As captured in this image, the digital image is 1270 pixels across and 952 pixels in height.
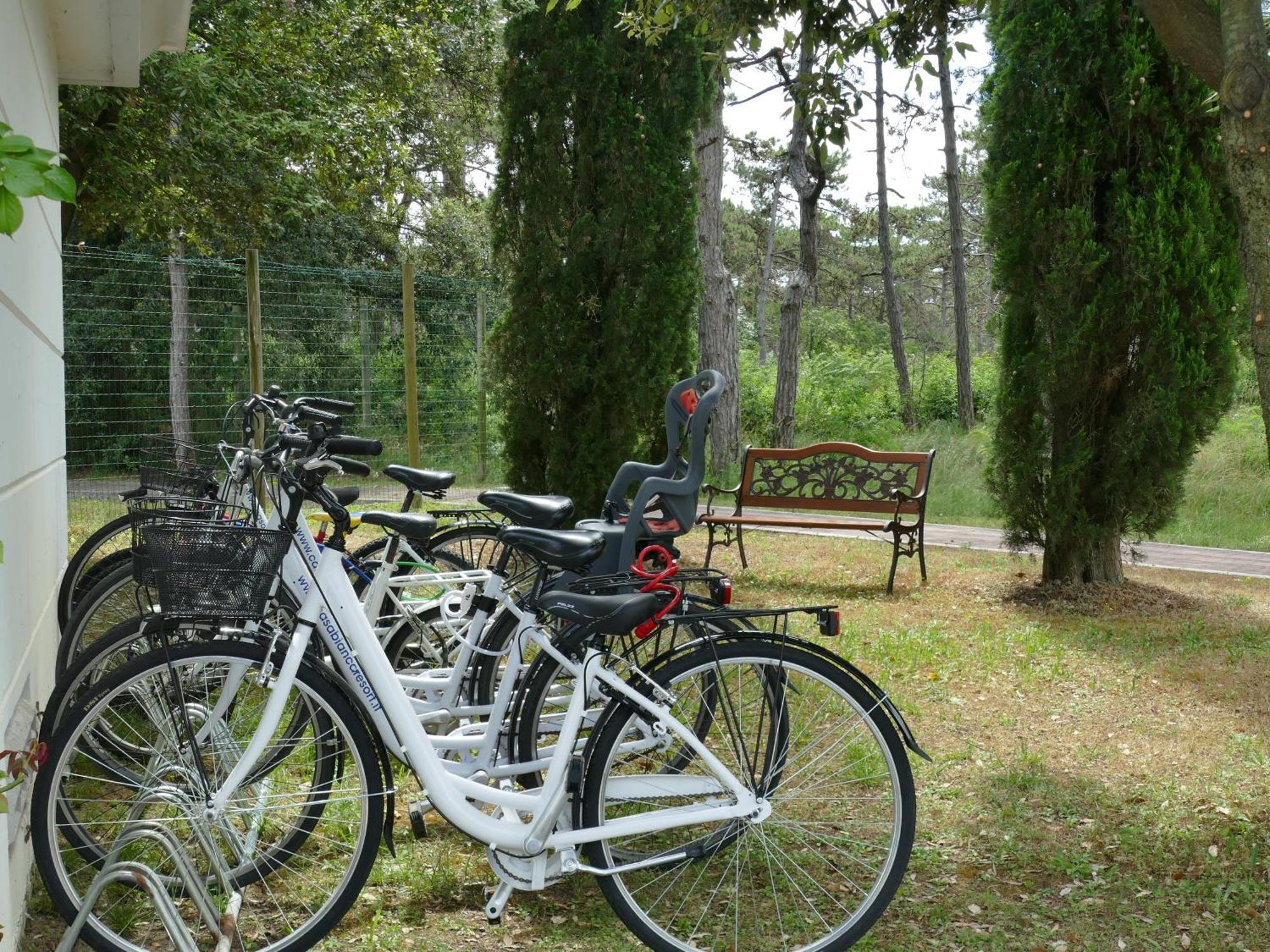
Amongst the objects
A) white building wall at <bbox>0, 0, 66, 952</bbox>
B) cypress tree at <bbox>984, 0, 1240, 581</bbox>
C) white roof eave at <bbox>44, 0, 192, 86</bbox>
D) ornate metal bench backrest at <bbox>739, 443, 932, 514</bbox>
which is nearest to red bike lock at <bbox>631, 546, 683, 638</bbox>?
white building wall at <bbox>0, 0, 66, 952</bbox>

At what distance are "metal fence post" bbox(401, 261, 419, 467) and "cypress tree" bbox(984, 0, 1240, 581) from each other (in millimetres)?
4556

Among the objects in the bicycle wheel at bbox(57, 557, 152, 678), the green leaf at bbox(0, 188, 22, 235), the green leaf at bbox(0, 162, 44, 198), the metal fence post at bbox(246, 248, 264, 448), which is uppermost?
the metal fence post at bbox(246, 248, 264, 448)

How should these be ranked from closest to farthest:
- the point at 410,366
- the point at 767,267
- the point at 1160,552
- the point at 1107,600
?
the point at 1107,600 → the point at 410,366 → the point at 1160,552 → the point at 767,267

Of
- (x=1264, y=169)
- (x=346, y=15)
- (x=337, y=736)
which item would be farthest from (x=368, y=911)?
(x=346, y=15)

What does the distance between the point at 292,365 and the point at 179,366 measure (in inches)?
41.4

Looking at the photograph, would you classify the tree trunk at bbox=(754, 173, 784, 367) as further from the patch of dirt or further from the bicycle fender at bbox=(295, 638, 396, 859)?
the bicycle fender at bbox=(295, 638, 396, 859)

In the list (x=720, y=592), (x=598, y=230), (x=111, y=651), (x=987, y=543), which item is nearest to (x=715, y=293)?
(x=987, y=543)

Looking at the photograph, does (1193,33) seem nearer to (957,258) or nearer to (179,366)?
(179,366)

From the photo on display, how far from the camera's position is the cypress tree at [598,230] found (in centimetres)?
877

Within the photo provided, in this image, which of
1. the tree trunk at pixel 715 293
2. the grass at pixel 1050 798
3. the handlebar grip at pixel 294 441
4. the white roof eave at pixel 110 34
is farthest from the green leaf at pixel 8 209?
the tree trunk at pixel 715 293

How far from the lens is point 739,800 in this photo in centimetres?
298

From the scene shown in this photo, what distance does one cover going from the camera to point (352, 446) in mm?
3352

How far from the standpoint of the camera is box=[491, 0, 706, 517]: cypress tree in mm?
8773

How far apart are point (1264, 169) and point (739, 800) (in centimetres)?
257
